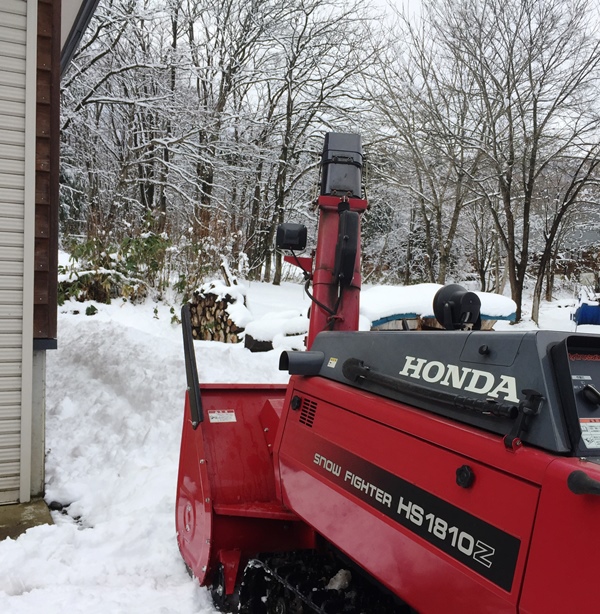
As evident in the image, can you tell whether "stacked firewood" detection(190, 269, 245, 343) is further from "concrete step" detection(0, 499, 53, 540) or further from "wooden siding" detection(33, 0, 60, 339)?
"concrete step" detection(0, 499, 53, 540)

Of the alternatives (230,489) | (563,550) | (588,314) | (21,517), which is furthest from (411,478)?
(21,517)

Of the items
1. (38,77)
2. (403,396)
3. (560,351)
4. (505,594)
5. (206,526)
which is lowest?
(206,526)

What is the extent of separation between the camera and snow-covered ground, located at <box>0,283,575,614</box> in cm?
293

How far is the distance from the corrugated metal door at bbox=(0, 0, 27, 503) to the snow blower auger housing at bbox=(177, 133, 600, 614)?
5.07ft

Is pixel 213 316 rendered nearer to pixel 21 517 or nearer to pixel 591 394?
pixel 21 517

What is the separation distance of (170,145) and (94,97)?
1972 millimetres

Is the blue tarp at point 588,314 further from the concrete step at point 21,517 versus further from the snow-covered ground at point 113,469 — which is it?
the concrete step at point 21,517

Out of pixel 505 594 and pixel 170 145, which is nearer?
pixel 505 594

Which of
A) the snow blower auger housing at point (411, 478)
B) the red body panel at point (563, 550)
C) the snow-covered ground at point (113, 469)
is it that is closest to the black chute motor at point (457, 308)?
the snow blower auger housing at point (411, 478)

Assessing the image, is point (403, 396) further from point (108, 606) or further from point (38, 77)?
point (38, 77)

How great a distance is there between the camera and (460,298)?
2.20 metres

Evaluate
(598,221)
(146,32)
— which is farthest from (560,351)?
(598,221)

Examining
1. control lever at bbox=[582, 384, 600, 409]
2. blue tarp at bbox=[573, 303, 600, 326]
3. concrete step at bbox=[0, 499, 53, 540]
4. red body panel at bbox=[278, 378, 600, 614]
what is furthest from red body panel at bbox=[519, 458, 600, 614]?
concrete step at bbox=[0, 499, 53, 540]

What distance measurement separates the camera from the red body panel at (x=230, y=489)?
2791 mm
